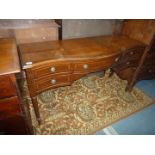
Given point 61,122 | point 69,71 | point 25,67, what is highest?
point 25,67

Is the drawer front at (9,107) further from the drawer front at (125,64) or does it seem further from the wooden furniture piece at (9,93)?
the drawer front at (125,64)

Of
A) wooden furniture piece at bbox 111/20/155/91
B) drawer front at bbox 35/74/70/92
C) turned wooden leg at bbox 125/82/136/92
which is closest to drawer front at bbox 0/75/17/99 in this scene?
drawer front at bbox 35/74/70/92

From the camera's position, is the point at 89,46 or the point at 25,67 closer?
the point at 25,67

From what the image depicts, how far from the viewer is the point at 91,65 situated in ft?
4.66

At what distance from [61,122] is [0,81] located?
38.9 inches

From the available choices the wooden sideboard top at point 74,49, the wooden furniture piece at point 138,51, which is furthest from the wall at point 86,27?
the wooden furniture piece at point 138,51

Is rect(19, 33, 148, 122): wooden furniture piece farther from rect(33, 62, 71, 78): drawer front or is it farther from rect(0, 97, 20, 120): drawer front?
rect(0, 97, 20, 120): drawer front

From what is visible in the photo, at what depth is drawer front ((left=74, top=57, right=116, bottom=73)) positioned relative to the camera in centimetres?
137

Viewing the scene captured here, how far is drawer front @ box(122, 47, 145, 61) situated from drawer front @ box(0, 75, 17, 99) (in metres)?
1.18

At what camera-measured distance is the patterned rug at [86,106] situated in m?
1.65

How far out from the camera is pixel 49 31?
1558 mm

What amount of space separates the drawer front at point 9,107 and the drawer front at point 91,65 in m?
0.61
